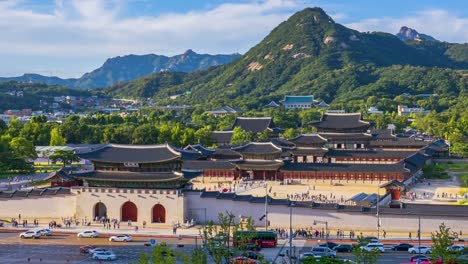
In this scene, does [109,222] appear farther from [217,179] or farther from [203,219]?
[217,179]

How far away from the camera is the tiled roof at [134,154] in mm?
47875

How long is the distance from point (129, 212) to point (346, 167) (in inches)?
1147

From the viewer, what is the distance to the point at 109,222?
47.3 m

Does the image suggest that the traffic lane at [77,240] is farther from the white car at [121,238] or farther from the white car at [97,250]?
the white car at [97,250]

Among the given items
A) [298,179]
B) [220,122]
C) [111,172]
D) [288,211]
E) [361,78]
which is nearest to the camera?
[288,211]

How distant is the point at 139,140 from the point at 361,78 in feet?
369

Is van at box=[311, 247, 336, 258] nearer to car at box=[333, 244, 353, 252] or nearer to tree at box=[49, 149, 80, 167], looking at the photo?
car at box=[333, 244, 353, 252]

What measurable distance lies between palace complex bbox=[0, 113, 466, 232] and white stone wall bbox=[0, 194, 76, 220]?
74 millimetres

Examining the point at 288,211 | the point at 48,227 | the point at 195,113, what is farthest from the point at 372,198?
the point at 195,113

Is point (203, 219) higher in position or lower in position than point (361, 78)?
lower

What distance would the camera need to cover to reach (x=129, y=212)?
47.7 metres

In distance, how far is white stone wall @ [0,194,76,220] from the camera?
164 ft

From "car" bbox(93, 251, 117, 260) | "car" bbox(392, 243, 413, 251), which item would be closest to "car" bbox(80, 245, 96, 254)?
"car" bbox(93, 251, 117, 260)

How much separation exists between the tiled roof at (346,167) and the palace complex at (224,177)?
0.34 ft
